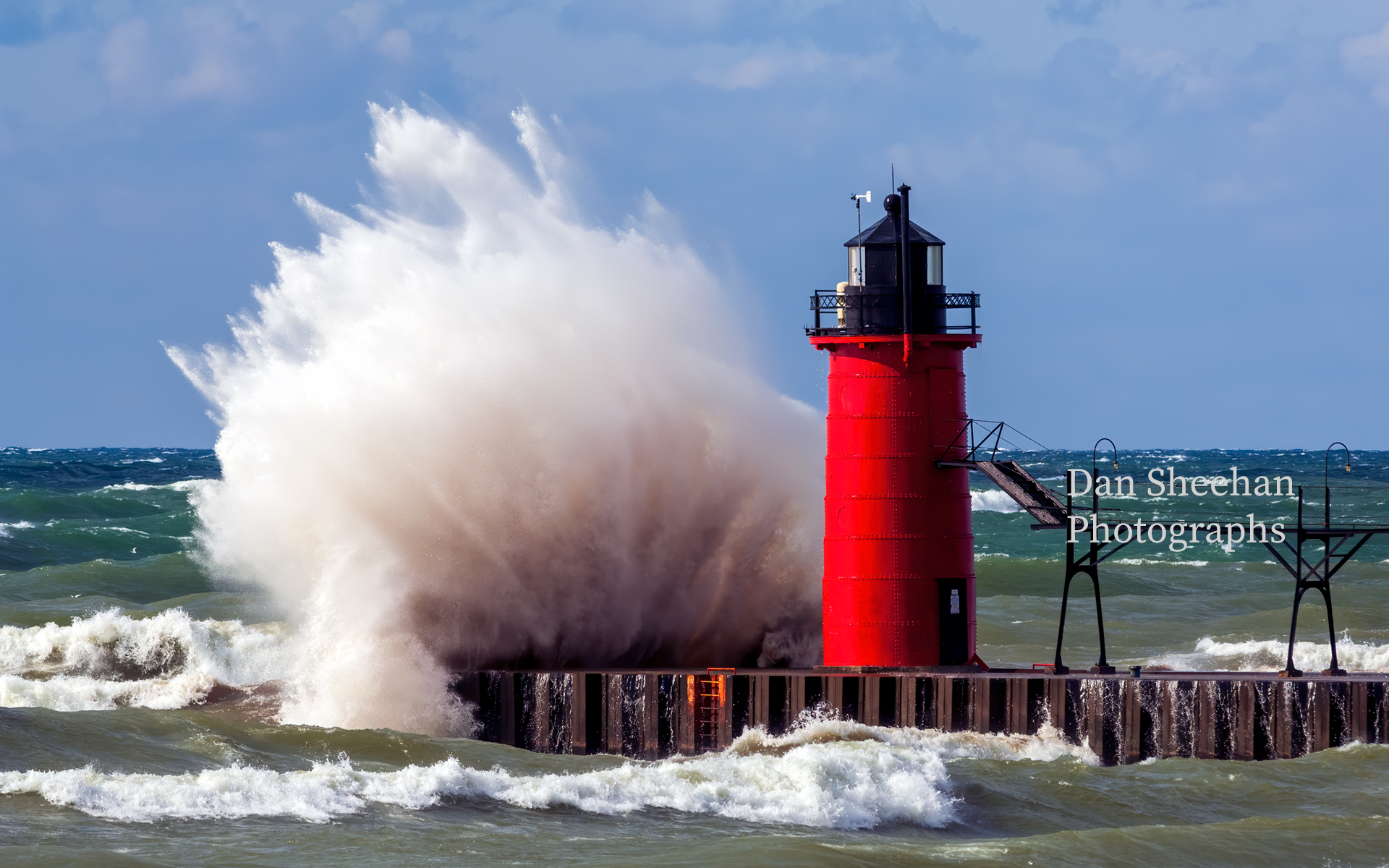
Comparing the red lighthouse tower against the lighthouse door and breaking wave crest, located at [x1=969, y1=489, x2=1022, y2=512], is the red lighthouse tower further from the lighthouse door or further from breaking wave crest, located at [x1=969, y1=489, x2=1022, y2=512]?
breaking wave crest, located at [x1=969, y1=489, x2=1022, y2=512]

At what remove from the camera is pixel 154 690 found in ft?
78.9

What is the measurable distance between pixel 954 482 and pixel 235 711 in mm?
9041

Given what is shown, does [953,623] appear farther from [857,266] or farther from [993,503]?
[993,503]

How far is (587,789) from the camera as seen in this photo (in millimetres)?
16141

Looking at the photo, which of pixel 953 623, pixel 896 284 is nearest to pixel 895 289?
pixel 896 284

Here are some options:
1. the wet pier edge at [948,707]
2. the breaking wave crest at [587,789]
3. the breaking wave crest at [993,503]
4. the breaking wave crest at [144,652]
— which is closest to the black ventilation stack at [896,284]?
the wet pier edge at [948,707]

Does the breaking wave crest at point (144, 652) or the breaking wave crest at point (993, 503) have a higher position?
the breaking wave crest at point (993, 503)

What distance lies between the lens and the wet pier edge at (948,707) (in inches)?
739

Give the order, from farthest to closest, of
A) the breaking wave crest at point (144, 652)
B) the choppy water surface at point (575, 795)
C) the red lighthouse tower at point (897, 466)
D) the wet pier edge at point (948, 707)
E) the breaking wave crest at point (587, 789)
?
1. the breaking wave crest at point (144, 652)
2. the red lighthouse tower at point (897, 466)
3. the wet pier edge at point (948, 707)
4. the breaking wave crest at point (587, 789)
5. the choppy water surface at point (575, 795)

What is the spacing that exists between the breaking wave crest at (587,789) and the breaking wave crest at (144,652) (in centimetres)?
941

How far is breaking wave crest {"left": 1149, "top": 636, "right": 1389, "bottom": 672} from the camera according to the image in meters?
26.8

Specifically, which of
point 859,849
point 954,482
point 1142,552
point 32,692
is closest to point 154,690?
point 32,692

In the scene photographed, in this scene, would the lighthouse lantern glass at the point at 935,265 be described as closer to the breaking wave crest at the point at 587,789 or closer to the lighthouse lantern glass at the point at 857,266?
the lighthouse lantern glass at the point at 857,266

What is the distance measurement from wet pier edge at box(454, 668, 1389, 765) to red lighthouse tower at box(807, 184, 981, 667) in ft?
1.98
